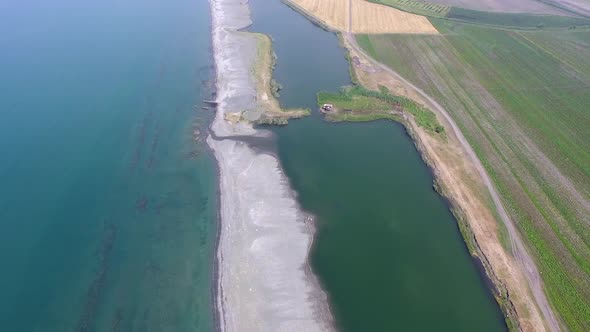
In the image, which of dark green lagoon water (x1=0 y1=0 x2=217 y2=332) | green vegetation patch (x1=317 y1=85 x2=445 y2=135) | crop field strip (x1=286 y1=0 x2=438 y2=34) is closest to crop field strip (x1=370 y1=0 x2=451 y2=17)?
crop field strip (x1=286 y1=0 x2=438 y2=34)

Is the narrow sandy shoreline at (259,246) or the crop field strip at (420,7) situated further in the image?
the crop field strip at (420,7)

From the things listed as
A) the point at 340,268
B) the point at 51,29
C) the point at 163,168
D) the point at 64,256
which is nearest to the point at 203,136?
the point at 163,168

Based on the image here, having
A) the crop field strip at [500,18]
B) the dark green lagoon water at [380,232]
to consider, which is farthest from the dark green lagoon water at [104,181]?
the crop field strip at [500,18]

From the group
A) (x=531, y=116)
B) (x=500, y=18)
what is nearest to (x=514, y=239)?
(x=531, y=116)

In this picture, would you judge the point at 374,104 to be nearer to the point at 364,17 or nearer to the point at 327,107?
the point at 327,107

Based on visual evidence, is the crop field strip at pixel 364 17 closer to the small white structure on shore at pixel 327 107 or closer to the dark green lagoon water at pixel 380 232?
the dark green lagoon water at pixel 380 232

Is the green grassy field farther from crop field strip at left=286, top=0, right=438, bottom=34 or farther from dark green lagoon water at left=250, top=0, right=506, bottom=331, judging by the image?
dark green lagoon water at left=250, top=0, right=506, bottom=331

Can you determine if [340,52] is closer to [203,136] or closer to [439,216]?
[203,136]
